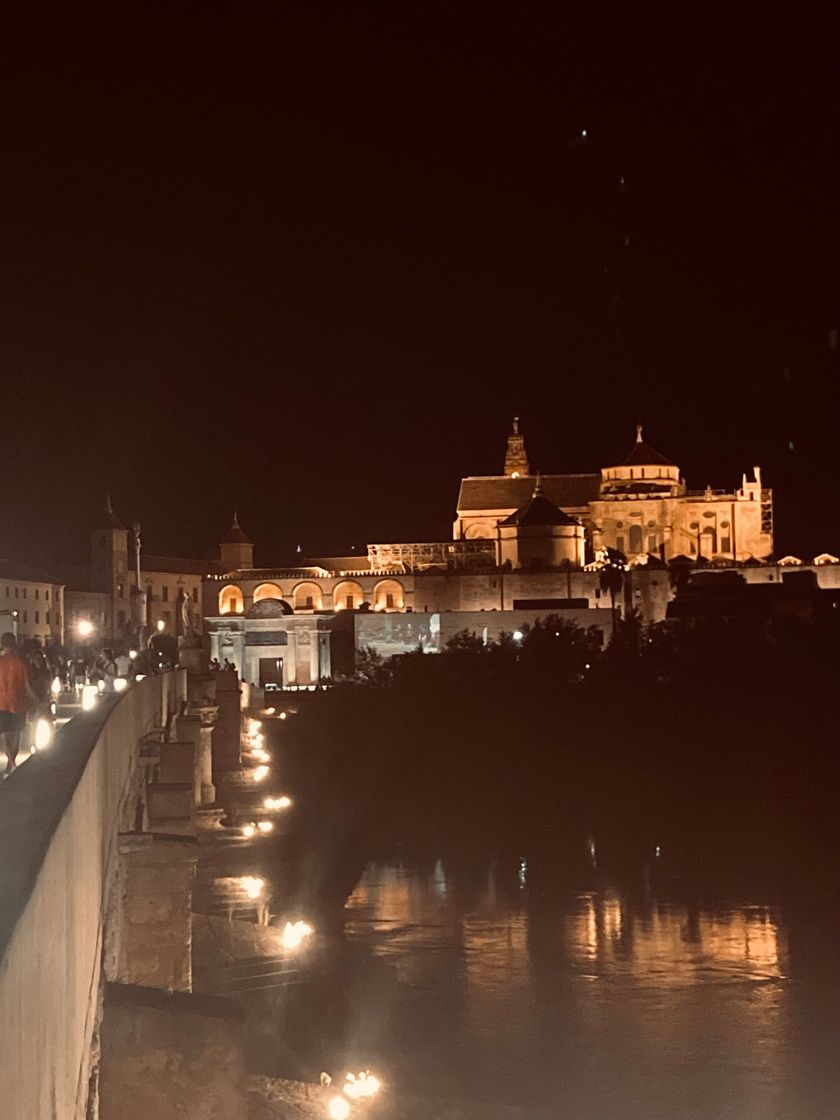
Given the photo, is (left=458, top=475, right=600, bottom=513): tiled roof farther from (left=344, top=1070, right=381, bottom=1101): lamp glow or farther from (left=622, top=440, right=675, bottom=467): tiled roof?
(left=344, top=1070, right=381, bottom=1101): lamp glow

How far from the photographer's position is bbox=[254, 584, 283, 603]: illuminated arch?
277ft

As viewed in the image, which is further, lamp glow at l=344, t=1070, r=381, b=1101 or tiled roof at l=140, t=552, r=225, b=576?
tiled roof at l=140, t=552, r=225, b=576

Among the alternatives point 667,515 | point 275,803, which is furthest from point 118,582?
point 275,803

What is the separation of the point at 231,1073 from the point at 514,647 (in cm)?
6161

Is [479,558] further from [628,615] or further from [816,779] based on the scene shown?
[816,779]

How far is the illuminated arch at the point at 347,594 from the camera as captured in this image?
83.7 m

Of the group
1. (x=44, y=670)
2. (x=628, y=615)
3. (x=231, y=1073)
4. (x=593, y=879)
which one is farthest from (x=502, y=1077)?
(x=628, y=615)

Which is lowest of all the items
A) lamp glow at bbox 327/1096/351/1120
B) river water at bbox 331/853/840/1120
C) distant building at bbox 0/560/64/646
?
river water at bbox 331/853/840/1120

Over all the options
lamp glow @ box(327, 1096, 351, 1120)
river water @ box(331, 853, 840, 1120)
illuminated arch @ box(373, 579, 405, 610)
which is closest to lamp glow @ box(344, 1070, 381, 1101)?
lamp glow @ box(327, 1096, 351, 1120)

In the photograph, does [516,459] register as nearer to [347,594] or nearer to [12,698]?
[347,594]

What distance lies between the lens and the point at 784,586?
72.4 meters

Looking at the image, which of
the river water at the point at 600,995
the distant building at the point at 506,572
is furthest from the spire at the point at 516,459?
the river water at the point at 600,995

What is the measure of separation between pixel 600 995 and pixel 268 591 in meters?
62.9

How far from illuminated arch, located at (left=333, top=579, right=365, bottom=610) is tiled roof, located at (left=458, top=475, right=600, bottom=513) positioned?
966 centimetres
